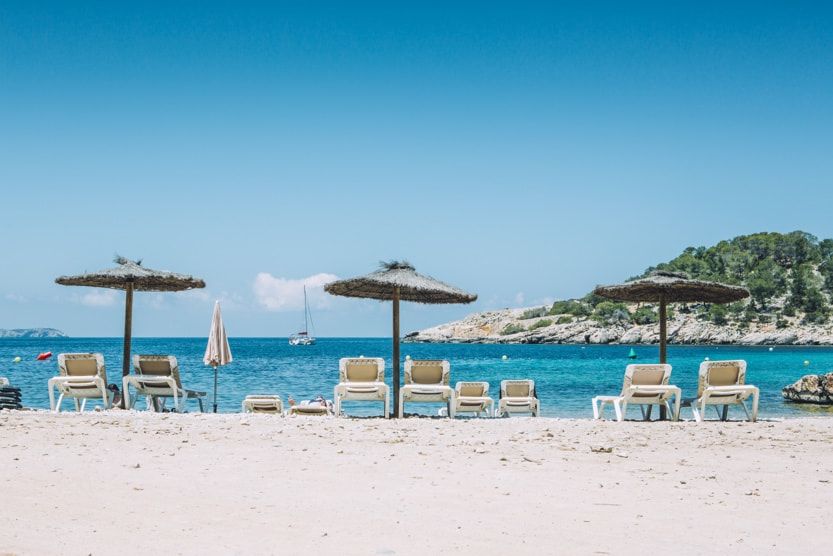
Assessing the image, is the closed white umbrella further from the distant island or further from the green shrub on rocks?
the green shrub on rocks

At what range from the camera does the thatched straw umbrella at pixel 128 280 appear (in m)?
12.8

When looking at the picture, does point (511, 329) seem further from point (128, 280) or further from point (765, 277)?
point (128, 280)

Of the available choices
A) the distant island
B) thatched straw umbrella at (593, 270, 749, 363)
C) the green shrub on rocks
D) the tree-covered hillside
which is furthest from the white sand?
the green shrub on rocks

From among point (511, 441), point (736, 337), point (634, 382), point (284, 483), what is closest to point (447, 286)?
point (634, 382)

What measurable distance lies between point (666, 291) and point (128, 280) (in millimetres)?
8694

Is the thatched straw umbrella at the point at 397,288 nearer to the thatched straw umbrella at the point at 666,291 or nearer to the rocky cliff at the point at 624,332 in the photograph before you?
the thatched straw umbrella at the point at 666,291

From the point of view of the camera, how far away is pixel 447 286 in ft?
40.9

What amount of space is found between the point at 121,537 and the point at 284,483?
166 cm

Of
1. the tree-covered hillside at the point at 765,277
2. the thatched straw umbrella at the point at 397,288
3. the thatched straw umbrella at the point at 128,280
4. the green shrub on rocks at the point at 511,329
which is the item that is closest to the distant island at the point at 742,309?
the tree-covered hillside at the point at 765,277

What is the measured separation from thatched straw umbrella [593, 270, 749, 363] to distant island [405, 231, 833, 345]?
301 feet

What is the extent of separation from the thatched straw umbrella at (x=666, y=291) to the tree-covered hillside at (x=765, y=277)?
3261 inches

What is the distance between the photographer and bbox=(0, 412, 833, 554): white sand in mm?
4465

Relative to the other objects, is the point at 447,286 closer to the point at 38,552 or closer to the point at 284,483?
the point at 284,483

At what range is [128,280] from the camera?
13070 mm
